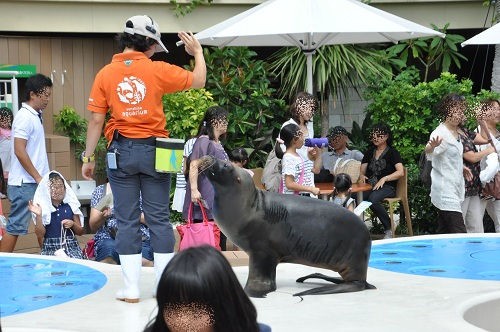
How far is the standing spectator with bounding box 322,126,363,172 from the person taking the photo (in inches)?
440

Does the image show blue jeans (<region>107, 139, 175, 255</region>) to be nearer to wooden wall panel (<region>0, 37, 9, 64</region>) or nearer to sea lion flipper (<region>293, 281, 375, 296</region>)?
sea lion flipper (<region>293, 281, 375, 296</region>)

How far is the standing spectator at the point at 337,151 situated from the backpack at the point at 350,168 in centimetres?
23

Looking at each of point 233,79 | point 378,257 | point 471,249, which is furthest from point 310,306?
point 233,79

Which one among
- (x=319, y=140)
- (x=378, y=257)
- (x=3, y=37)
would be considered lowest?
(x=378, y=257)

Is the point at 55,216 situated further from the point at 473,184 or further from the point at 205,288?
the point at 205,288

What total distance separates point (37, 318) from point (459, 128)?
537cm

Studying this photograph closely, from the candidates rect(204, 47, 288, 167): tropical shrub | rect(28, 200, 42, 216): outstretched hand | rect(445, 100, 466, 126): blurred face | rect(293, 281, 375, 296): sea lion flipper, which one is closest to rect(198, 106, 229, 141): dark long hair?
rect(28, 200, 42, 216): outstretched hand

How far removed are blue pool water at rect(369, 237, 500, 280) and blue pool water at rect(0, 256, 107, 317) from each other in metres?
2.27

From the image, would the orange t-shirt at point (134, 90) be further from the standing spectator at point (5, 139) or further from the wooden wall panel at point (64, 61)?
the wooden wall panel at point (64, 61)

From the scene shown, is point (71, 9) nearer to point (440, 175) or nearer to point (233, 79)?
point (233, 79)

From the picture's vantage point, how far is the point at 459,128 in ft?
32.4

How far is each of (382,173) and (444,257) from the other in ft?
9.25

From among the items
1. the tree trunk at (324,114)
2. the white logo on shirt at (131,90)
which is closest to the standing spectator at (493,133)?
the tree trunk at (324,114)

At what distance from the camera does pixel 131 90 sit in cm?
625
